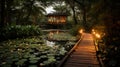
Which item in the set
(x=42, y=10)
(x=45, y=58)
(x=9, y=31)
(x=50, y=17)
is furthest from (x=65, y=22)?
(x=45, y=58)

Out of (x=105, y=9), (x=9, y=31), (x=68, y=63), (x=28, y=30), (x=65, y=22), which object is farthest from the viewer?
(x=65, y=22)

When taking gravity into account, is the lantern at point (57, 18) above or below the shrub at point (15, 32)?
above

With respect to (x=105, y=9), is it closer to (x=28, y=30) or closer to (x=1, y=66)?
(x=1, y=66)

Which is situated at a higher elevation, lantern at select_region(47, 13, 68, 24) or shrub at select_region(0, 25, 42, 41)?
lantern at select_region(47, 13, 68, 24)

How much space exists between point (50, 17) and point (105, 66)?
1476 inches

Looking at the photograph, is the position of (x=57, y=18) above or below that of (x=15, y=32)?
above

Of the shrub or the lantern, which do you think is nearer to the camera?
the shrub

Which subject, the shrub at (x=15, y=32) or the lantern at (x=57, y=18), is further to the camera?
the lantern at (x=57, y=18)

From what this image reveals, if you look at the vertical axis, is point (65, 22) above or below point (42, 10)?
below

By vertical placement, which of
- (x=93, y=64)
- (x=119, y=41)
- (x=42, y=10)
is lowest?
(x=93, y=64)

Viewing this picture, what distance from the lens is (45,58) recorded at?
27.6ft

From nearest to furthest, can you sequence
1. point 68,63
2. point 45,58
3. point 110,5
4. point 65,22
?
point 110,5 → point 68,63 → point 45,58 → point 65,22

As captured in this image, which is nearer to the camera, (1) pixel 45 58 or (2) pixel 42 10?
(1) pixel 45 58

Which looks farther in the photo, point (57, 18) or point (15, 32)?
point (57, 18)
